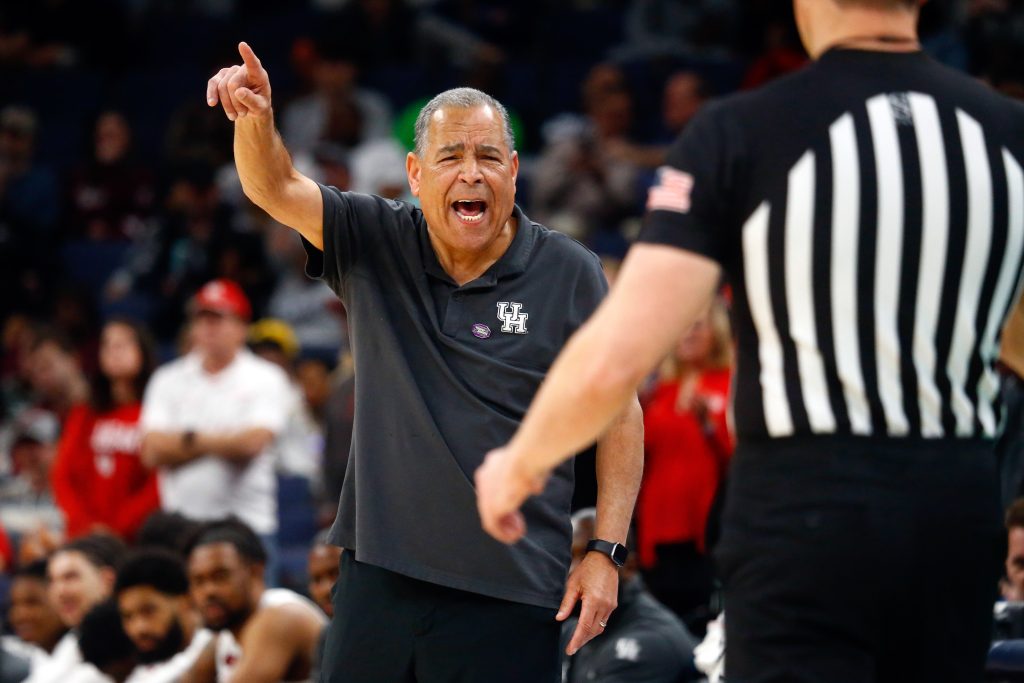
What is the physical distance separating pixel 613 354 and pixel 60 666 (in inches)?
218

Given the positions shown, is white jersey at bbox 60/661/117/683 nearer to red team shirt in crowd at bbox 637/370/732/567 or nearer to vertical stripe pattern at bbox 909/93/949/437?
red team shirt in crowd at bbox 637/370/732/567

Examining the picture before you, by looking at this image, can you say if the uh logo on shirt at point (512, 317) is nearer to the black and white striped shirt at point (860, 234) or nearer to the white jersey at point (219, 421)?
the black and white striped shirt at point (860, 234)

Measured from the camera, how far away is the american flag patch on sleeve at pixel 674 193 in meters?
2.49

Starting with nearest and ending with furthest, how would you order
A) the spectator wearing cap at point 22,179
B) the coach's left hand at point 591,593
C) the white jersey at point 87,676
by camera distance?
1. the coach's left hand at point 591,593
2. the white jersey at point 87,676
3. the spectator wearing cap at point 22,179

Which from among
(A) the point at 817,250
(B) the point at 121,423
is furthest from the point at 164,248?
(A) the point at 817,250

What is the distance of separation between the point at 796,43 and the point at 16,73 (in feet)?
20.4

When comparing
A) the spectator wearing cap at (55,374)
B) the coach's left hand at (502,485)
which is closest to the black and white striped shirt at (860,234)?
the coach's left hand at (502,485)

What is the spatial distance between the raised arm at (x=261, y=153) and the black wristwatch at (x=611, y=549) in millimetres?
934

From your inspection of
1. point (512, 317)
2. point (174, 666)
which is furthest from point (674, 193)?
point (174, 666)

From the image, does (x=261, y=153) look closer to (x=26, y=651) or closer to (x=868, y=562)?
(x=868, y=562)

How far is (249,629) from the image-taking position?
6711mm

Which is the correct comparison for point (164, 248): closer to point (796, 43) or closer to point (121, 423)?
point (121, 423)

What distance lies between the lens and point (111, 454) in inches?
332

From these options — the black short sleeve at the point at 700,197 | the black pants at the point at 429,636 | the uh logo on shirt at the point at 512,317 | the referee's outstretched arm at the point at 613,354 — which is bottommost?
the black pants at the point at 429,636
